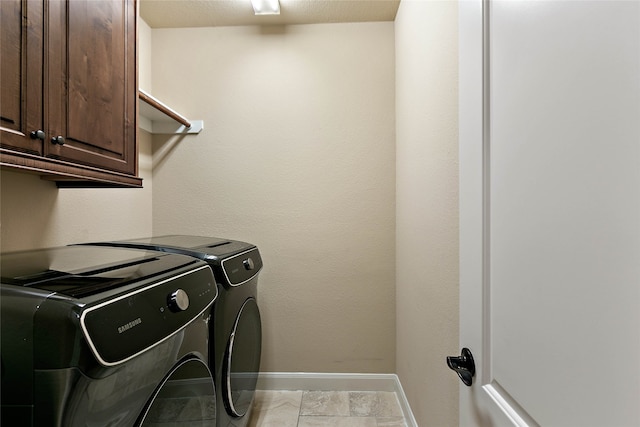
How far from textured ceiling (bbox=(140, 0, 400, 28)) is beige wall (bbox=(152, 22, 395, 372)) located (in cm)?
6

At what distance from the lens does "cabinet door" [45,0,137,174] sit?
92 cm

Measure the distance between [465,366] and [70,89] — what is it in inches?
52.7

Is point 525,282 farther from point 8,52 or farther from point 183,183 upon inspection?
point 183,183

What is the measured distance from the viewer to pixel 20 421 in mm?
547

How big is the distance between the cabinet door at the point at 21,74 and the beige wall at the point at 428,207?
1254 mm

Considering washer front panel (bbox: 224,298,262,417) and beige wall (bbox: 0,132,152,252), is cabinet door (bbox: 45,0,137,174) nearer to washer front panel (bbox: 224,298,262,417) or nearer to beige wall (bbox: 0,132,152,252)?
beige wall (bbox: 0,132,152,252)

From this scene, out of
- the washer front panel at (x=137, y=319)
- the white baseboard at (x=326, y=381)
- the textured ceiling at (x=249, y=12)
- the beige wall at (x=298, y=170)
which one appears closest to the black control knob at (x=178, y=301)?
the washer front panel at (x=137, y=319)

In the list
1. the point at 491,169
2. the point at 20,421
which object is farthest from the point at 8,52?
the point at 491,169

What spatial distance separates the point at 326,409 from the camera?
6.19ft

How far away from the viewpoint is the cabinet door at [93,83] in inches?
36.4

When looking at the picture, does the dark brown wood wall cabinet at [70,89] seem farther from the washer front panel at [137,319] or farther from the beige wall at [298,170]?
the beige wall at [298,170]

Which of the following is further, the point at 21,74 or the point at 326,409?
the point at 326,409

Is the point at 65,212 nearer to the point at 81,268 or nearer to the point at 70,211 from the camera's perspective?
the point at 70,211

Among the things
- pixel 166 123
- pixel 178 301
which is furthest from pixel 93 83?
pixel 166 123
